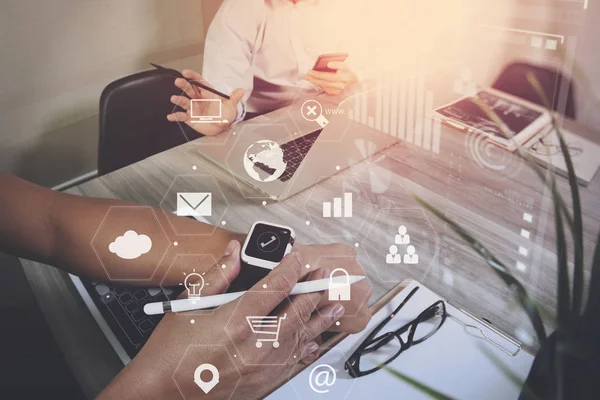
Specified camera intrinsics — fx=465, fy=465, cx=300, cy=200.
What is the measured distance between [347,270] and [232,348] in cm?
17

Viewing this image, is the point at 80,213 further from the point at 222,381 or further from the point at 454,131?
the point at 454,131

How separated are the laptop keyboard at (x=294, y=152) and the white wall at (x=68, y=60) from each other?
175 millimetres

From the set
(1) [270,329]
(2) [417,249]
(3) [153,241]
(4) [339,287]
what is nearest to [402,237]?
(2) [417,249]

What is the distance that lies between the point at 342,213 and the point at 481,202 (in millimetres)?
194

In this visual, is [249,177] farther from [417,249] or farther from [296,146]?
[417,249]

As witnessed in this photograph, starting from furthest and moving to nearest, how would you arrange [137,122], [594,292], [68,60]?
[137,122] < [68,60] < [594,292]

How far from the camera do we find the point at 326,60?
0.63m

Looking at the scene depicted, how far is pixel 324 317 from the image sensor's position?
0.55 metres

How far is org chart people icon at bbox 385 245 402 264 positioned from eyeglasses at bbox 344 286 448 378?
62mm

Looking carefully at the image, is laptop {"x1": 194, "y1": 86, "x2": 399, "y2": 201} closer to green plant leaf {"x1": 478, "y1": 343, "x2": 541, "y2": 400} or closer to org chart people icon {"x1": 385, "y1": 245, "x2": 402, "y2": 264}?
org chart people icon {"x1": 385, "y1": 245, "x2": 402, "y2": 264}

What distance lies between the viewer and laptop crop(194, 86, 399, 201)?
65cm

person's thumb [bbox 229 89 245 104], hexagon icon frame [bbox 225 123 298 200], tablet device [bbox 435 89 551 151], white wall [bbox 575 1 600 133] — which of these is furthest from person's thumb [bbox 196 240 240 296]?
white wall [bbox 575 1 600 133]

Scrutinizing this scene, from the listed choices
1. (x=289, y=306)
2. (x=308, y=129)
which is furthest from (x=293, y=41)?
(x=289, y=306)

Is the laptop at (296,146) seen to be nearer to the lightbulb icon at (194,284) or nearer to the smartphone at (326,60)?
the smartphone at (326,60)
